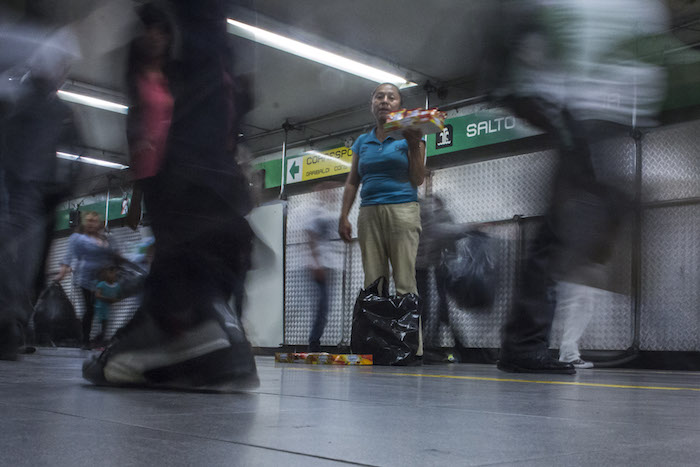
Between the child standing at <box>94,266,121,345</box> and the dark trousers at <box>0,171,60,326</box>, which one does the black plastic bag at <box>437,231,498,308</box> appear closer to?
the dark trousers at <box>0,171,60,326</box>

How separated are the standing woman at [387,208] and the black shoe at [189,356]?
8.99 feet

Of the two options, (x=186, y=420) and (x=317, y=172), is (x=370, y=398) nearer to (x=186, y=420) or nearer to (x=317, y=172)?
(x=186, y=420)

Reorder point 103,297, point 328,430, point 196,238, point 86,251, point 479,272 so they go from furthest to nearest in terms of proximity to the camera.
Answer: point 103,297 → point 86,251 → point 479,272 → point 196,238 → point 328,430

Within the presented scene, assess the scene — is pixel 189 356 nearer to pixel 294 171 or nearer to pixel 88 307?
pixel 88 307

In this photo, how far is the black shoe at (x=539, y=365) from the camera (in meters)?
2.86

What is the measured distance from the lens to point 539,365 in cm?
288

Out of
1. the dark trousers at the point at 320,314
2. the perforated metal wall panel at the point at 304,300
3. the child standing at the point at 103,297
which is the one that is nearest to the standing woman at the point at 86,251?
the child standing at the point at 103,297

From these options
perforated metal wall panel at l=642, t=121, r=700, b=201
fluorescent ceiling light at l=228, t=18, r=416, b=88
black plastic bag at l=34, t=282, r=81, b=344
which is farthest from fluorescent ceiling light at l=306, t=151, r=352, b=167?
perforated metal wall panel at l=642, t=121, r=700, b=201

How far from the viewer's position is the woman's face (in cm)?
436

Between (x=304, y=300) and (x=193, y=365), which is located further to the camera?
(x=304, y=300)

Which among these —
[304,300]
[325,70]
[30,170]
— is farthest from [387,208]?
[304,300]

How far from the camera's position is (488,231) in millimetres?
1207

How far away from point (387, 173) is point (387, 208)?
195 mm

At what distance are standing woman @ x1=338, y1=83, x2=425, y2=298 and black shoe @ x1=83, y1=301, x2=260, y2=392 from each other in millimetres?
2741
